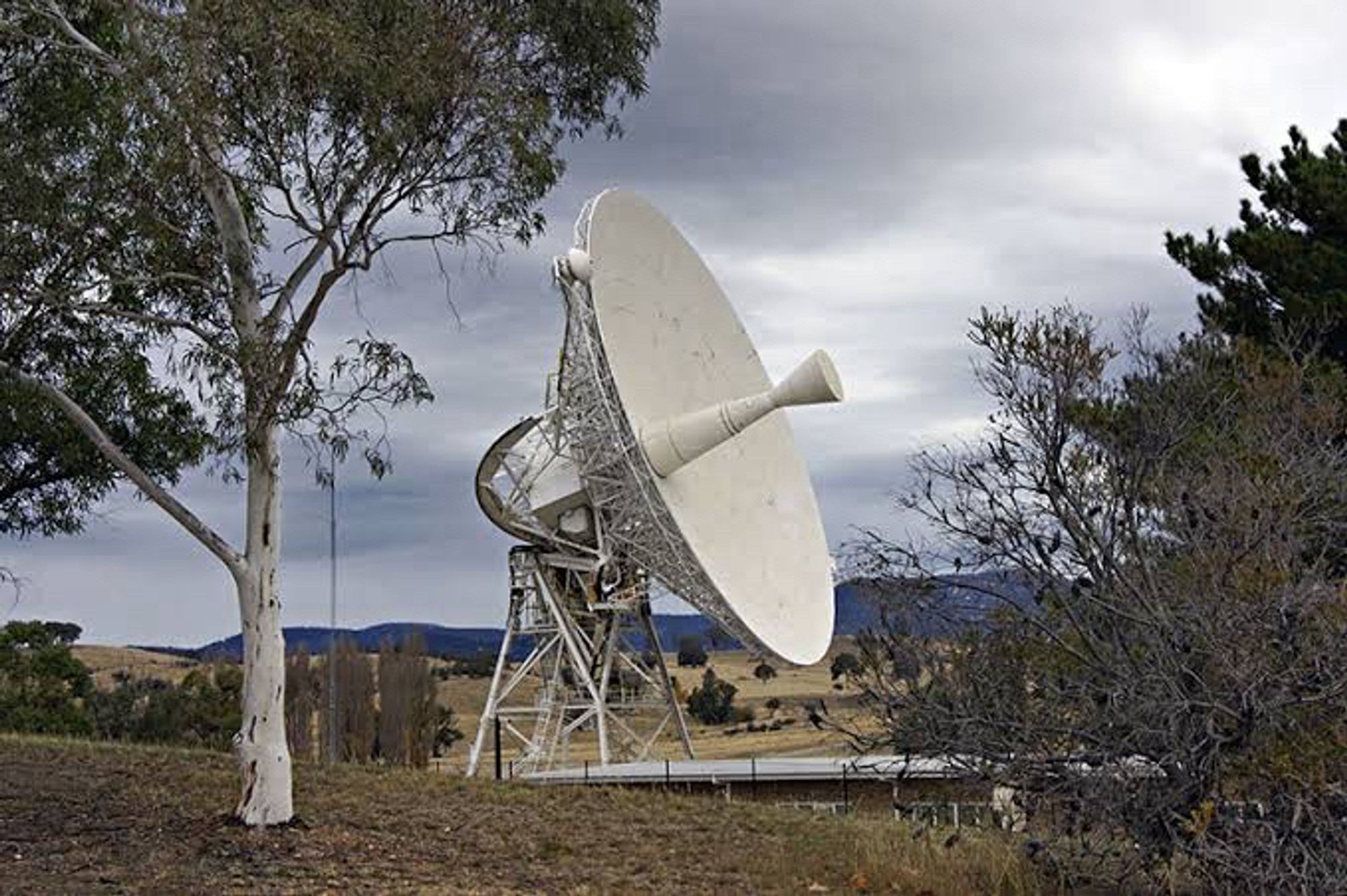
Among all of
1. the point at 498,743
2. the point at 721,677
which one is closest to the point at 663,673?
the point at 498,743

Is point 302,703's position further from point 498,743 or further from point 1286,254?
point 1286,254

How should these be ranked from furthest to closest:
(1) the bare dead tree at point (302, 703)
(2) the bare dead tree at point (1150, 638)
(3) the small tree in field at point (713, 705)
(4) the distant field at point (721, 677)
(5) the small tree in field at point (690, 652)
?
(5) the small tree in field at point (690, 652), (3) the small tree in field at point (713, 705), (1) the bare dead tree at point (302, 703), (4) the distant field at point (721, 677), (2) the bare dead tree at point (1150, 638)

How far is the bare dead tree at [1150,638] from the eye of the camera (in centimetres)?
1109

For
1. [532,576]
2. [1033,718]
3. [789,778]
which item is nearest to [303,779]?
[1033,718]

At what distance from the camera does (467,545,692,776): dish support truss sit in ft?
107

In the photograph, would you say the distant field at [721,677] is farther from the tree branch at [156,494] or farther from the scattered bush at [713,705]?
the tree branch at [156,494]

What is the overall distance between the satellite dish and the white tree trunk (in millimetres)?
9183

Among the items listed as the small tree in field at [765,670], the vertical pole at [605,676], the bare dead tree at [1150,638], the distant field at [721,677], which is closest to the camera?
the bare dead tree at [1150,638]

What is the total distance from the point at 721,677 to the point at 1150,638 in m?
85.1

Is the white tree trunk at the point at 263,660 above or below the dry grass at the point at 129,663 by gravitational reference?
below

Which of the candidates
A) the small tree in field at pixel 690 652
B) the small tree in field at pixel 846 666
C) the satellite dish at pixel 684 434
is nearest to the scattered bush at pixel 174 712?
the satellite dish at pixel 684 434

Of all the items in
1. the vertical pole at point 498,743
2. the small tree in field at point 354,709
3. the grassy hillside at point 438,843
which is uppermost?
the small tree in field at point 354,709

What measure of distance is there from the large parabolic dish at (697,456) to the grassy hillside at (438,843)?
658 centimetres

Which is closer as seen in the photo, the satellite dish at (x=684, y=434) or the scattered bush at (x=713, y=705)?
the satellite dish at (x=684, y=434)
